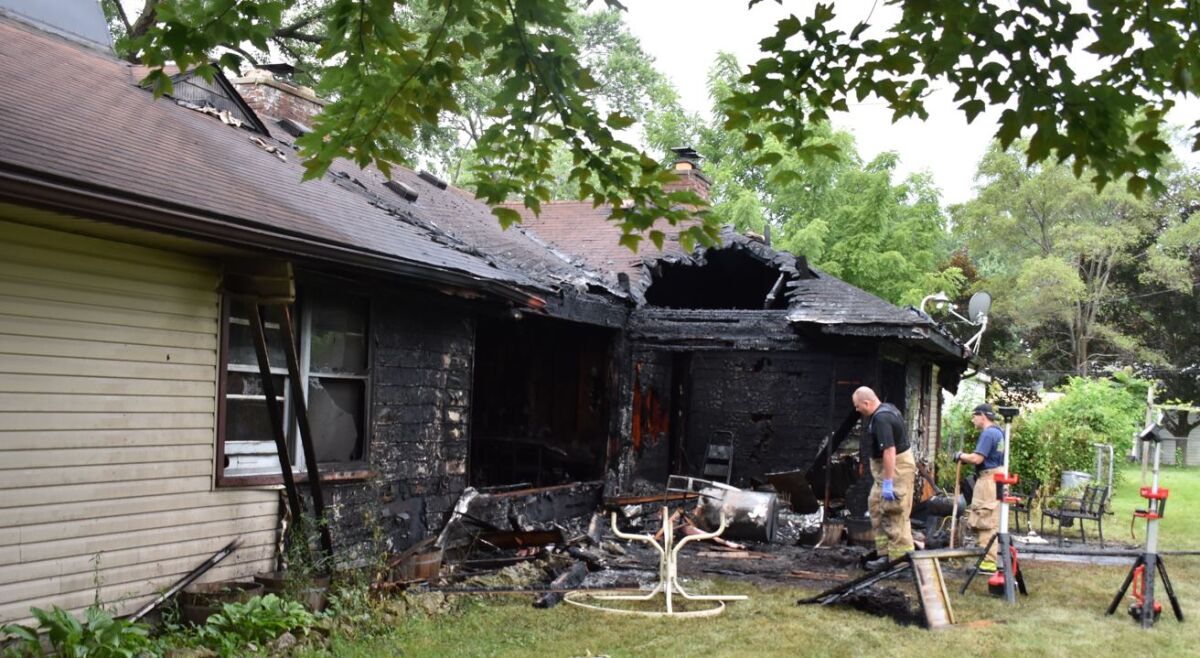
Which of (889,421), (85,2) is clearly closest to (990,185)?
(889,421)

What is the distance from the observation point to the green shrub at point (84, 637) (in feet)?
17.7

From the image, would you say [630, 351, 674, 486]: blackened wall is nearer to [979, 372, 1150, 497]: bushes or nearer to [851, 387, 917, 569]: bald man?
[851, 387, 917, 569]: bald man

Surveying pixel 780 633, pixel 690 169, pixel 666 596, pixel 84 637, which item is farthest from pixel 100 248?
pixel 690 169

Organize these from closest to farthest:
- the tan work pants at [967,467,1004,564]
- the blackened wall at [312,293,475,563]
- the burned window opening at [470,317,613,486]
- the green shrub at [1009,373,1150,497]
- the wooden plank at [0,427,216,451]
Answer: the wooden plank at [0,427,216,451], the blackened wall at [312,293,475,563], the tan work pants at [967,467,1004,564], the burned window opening at [470,317,613,486], the green shrub at [1009,373,1150,497]

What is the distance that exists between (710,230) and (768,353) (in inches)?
357

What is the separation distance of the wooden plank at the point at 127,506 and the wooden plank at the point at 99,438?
354mm

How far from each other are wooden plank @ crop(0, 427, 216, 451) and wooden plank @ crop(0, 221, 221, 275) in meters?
0.82

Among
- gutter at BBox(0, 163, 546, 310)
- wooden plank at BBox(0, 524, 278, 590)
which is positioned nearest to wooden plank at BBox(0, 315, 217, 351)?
gutter at BBox(0, 163, 546, 310)

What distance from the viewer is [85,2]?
10133 millimetres

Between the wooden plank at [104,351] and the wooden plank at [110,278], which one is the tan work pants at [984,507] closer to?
the wooden plank at [104,351]

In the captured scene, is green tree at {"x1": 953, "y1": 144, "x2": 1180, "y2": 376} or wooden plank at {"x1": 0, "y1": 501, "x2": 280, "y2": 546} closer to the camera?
wooden plank at {"x1": 0, "y1": 501, "x2": 280, "y2": 546}

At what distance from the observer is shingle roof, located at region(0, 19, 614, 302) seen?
6219 mm

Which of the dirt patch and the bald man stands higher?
the bald man

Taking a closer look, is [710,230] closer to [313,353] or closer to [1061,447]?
[313,353]
